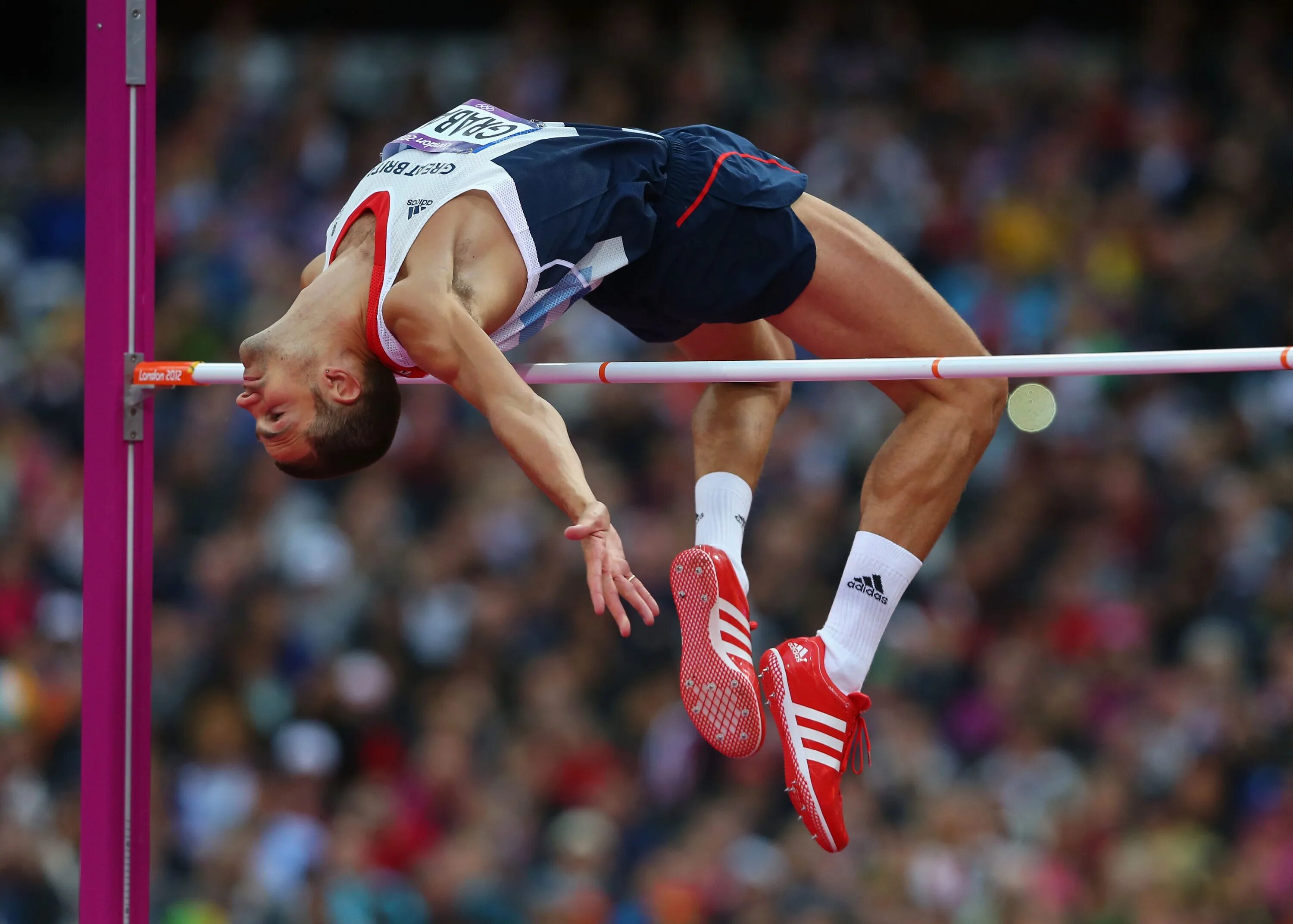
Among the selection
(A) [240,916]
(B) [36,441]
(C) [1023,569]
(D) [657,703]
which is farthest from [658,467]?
(B) [36,441]

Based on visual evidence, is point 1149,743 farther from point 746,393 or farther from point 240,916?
point 240,916

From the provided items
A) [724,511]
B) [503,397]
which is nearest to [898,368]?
[724,511]

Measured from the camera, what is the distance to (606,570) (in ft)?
8.50

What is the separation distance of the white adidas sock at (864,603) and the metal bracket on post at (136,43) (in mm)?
1907

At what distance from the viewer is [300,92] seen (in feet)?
29.3

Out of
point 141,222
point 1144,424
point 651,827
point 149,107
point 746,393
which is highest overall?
point 149,107

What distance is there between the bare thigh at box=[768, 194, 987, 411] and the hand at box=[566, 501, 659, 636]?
2.83 ft

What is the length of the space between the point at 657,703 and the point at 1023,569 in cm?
168

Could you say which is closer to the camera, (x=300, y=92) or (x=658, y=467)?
(x=658, y=467)

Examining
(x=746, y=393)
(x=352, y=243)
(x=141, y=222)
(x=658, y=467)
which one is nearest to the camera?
(x=352, y=243)

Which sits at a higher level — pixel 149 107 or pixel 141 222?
pixel 149 107

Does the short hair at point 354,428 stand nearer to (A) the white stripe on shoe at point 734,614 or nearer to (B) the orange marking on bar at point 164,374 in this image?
(B) the orange marking on bar at point 164,374

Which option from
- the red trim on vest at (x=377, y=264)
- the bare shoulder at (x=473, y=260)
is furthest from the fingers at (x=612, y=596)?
the red trim on vest at (x=377, y=264)

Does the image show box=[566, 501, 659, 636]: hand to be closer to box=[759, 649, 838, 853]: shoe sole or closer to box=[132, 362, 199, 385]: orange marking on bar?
box=[759, 649, 838, 853]: shoe sole
